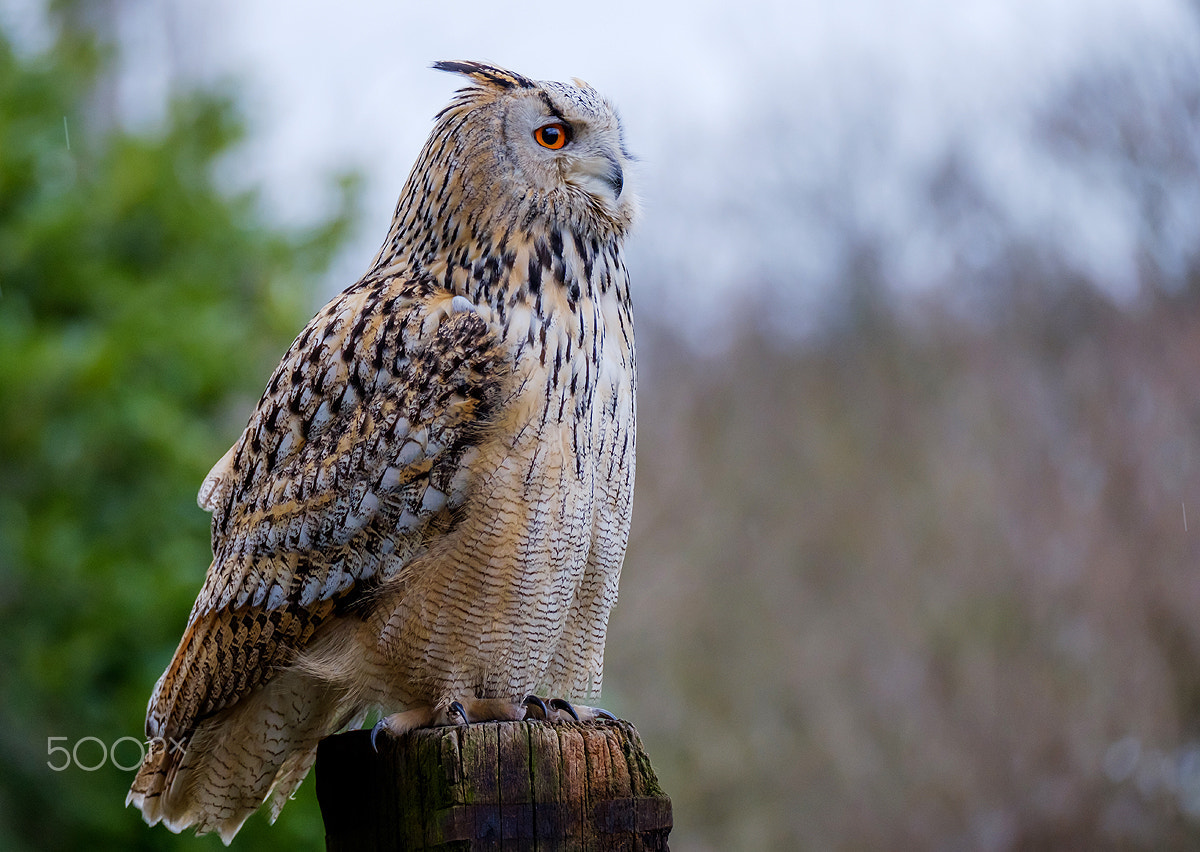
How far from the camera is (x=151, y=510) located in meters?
4.23

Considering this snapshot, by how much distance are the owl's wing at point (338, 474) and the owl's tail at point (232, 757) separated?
0.21ft

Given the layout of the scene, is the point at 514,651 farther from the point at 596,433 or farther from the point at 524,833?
the point at 524,833

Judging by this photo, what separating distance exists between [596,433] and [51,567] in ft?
8.39

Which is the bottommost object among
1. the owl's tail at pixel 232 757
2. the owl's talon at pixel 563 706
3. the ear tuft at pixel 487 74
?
the owl's tail at pixel 232 757

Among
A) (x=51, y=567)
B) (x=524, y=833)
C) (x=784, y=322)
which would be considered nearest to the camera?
(x=524, y=833)

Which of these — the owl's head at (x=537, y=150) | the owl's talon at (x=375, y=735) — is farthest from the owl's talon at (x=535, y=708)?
the owl's head at (x=537, y=150)

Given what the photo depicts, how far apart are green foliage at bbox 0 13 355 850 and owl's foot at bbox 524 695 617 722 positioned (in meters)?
2.02

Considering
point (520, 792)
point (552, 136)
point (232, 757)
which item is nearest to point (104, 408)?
point (232, 757)

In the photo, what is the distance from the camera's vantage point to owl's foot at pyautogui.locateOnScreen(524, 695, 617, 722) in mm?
2148

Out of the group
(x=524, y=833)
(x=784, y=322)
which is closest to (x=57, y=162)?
(x=524, y=833)

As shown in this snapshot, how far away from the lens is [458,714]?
2.17 metres

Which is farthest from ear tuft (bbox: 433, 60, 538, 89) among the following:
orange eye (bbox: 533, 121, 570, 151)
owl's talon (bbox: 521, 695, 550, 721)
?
owl's talon (bbox: 521, 695, 550, 721)

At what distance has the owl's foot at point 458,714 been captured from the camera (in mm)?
2150

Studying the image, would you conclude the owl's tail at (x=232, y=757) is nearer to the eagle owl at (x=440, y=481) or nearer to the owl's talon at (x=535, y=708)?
the eagle owl at (x=440, y=481)
